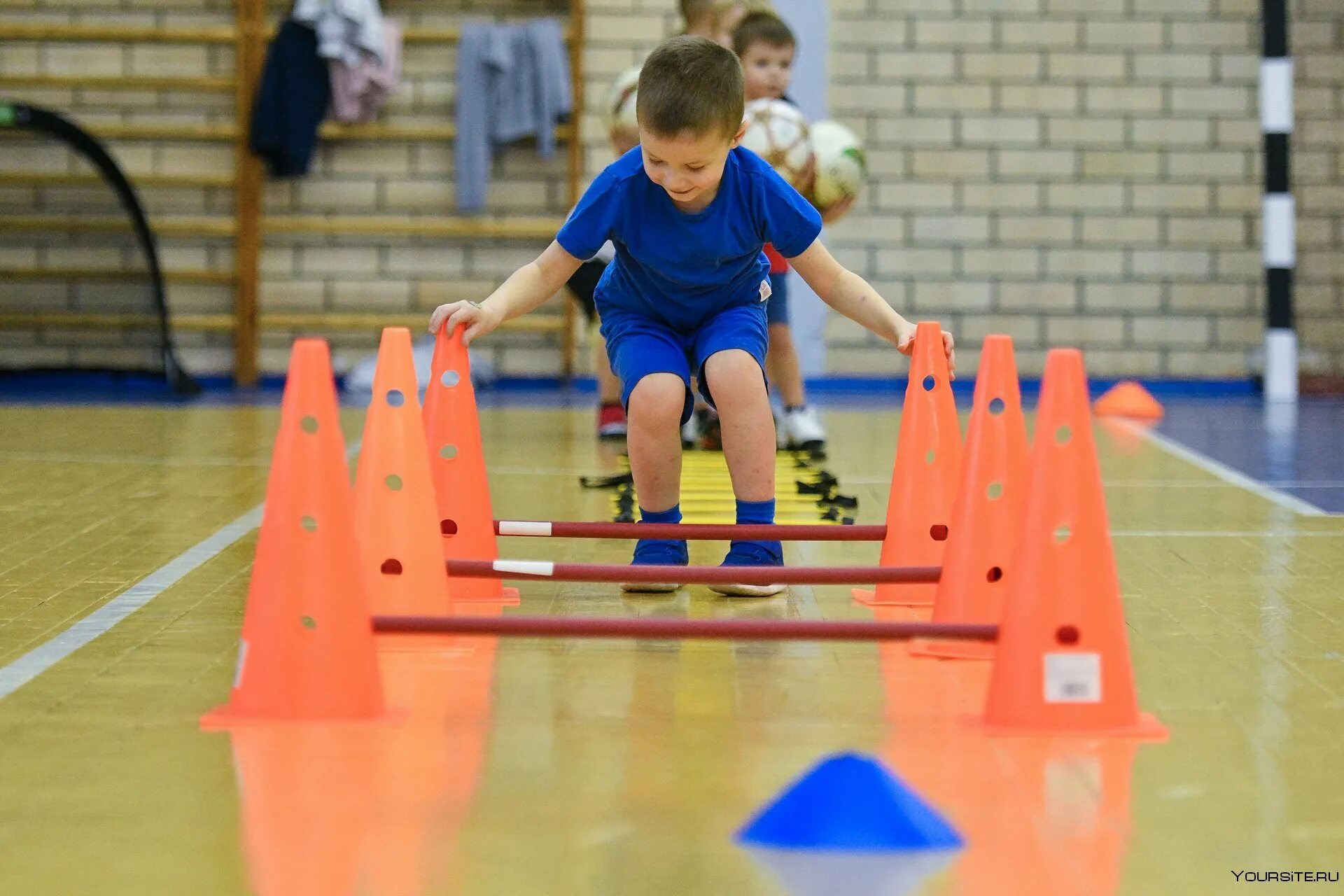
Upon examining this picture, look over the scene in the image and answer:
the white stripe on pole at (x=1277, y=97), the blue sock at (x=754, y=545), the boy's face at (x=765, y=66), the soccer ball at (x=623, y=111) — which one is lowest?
the blue sock at (x=754, y=545)

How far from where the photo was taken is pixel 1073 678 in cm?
215

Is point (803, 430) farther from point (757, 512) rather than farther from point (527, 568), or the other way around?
point (527, 568)

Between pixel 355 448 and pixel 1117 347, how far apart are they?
16.6 ft

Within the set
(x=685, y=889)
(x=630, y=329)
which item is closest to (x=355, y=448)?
(x=630, y=329)

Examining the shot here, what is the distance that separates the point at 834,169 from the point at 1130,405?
8.89 ft

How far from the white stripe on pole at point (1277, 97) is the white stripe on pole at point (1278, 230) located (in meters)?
0.36

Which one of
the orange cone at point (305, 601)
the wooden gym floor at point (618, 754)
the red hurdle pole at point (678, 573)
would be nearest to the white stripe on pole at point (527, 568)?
the red hurdle pole at point (678, 573)

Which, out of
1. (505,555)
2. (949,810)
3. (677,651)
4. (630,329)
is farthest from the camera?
(505,555)

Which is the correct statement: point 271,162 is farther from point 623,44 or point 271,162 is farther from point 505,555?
point 505,555

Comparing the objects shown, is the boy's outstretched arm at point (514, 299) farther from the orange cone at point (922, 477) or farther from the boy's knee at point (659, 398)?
the orange cone at point (922, 477)

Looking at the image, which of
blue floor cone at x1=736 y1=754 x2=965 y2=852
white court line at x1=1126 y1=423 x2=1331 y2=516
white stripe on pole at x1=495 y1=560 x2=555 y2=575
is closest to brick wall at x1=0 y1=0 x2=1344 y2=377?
white court line at x1=1126 y1=423 x2=1331 y2=516

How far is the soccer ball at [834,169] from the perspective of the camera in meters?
5.33

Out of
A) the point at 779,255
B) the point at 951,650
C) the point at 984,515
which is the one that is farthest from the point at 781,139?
the point at 951,650

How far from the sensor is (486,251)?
898cm
